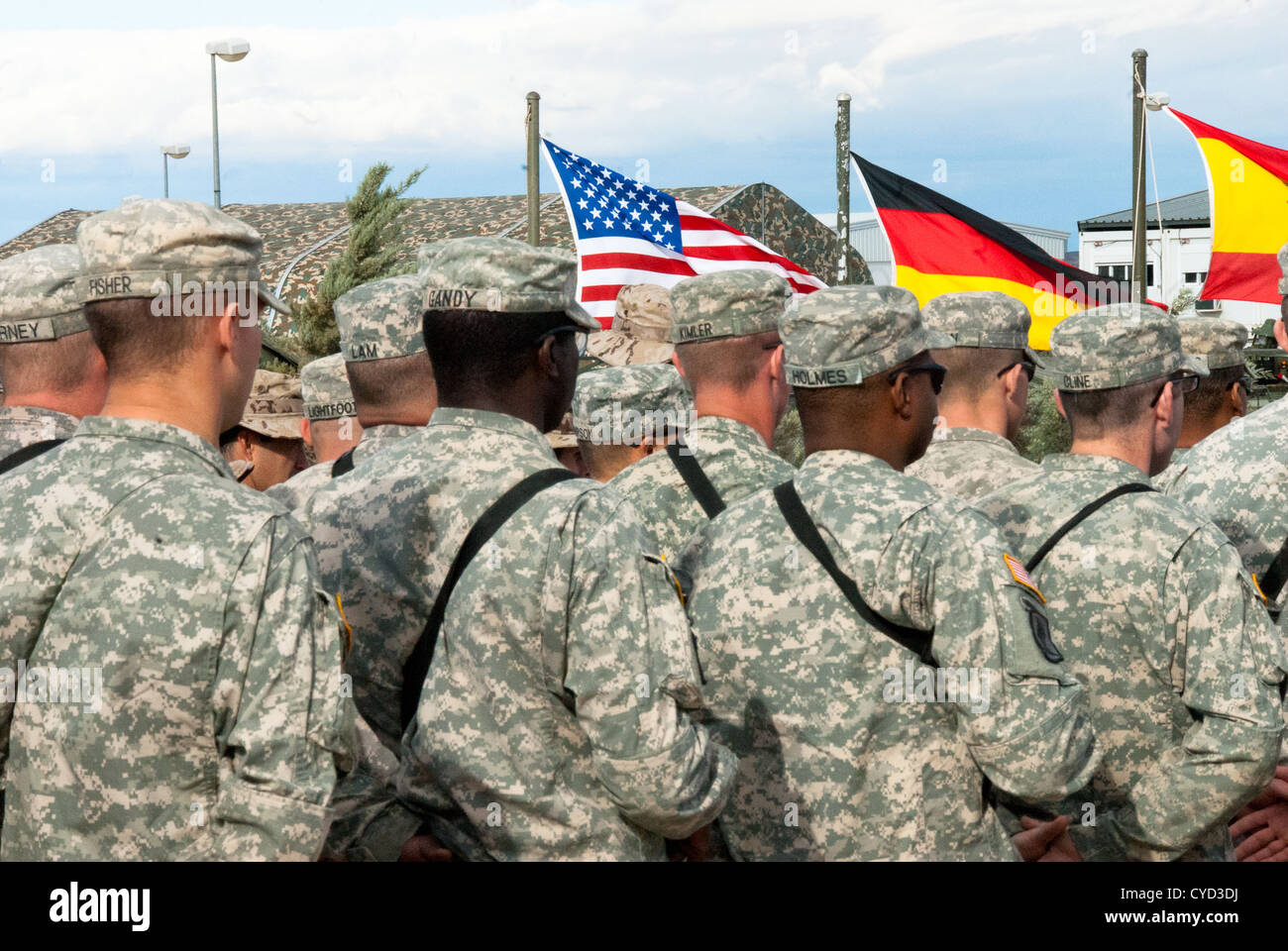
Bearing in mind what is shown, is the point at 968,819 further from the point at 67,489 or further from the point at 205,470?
the point at 67,489

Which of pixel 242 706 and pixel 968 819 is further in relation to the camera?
pixel 968 819

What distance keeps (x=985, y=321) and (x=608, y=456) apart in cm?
150

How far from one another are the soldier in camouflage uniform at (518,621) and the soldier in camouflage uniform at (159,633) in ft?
1.55

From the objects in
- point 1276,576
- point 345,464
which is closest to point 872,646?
point 1276,576

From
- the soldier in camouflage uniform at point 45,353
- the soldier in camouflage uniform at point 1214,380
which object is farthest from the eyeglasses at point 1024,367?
the soldier in camouflage uniform at point 45,353

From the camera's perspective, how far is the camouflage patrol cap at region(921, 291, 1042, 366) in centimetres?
529

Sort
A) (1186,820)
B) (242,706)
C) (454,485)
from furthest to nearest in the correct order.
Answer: (1186,820) < (454,485) < (242,706)

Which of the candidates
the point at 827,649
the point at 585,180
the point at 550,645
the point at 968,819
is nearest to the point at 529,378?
the point at 550,645

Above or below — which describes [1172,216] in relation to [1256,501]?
above

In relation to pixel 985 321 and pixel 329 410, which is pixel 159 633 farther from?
pixel 329 410

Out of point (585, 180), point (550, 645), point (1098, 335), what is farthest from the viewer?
point (585, 180)

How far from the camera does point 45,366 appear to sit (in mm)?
3908

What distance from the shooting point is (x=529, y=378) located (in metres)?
3.13
